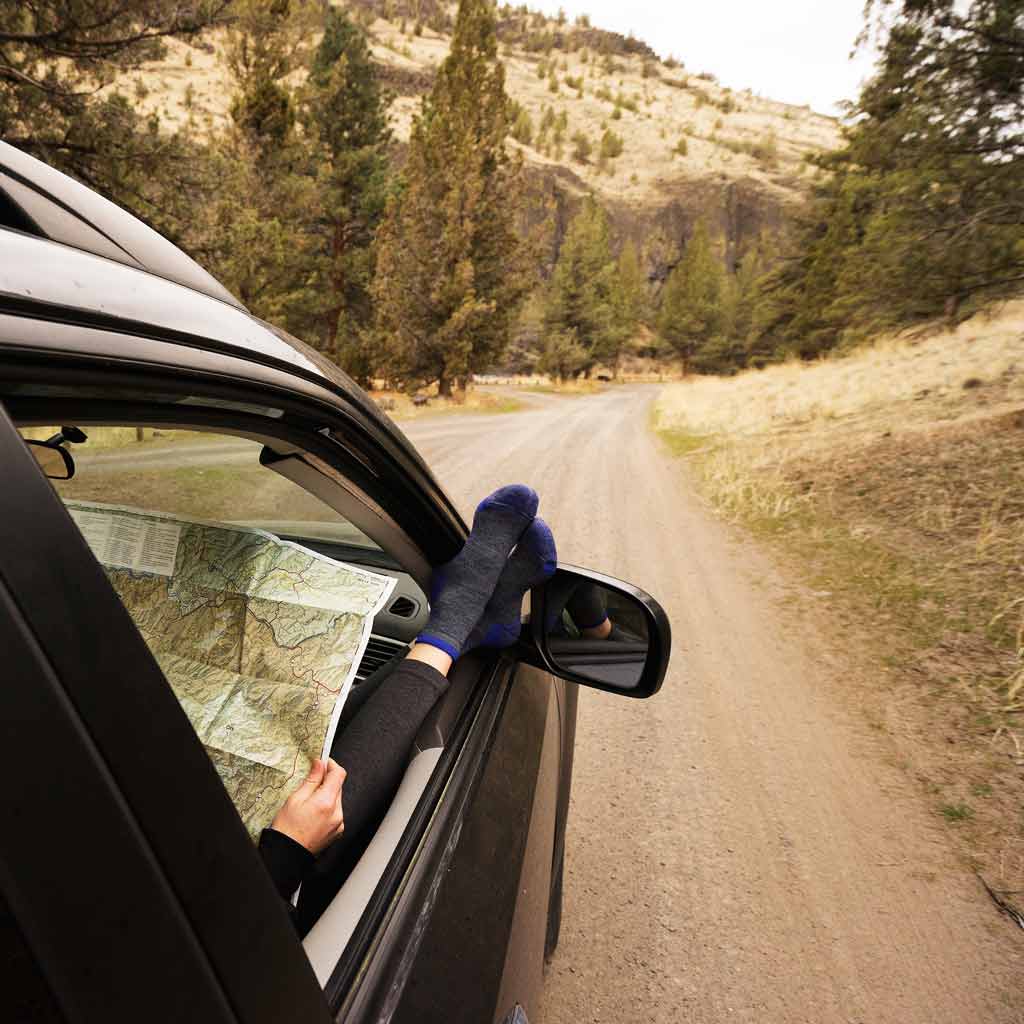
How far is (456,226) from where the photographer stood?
19828 mm

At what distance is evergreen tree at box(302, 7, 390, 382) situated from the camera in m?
22.2

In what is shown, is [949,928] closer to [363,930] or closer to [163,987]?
[363,930]

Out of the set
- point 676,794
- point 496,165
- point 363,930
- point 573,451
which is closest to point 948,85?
Result: point 573,451

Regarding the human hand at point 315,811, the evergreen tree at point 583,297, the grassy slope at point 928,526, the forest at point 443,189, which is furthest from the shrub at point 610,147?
the human hand at point 315,811

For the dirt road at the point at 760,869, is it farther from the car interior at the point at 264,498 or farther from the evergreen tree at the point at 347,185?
the evergreen tree at the point at 347,185

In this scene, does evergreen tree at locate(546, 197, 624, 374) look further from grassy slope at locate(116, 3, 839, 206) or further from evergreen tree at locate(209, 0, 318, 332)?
grassy slope at locate(116, 3, 839, 206)

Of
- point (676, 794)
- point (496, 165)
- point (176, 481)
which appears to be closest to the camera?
point (176, 481)

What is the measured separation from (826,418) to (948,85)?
5.61m

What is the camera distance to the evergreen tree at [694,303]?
168 feet

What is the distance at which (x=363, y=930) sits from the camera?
0.79 m

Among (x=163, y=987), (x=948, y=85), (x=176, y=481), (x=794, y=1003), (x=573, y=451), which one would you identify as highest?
(x=948, y=85)

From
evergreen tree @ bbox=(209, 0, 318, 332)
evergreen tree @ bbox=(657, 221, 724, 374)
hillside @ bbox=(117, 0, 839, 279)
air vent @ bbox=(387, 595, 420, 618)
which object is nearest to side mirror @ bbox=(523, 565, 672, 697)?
air vent @ bbox=(387, 595, 420, 618)

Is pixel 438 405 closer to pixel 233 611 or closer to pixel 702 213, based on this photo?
pixel 233 611

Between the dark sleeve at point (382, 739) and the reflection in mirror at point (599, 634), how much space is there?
0.46m
